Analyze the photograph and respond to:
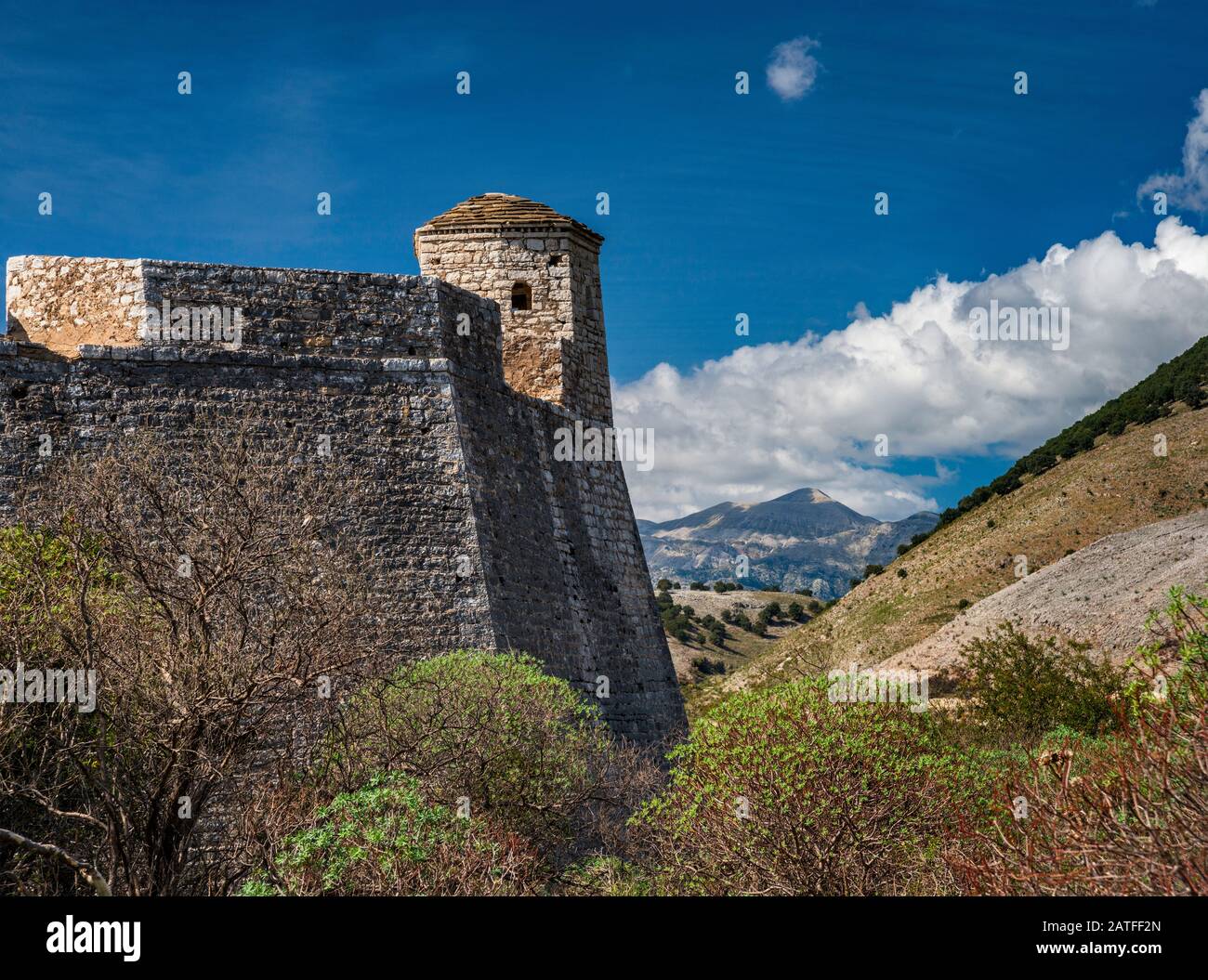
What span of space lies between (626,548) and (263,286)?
23.7 feet

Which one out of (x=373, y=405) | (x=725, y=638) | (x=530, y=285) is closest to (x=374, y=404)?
(x=373, y=405)

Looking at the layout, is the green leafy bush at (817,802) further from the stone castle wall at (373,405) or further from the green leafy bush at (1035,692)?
the green leafy bush at (1035,692)

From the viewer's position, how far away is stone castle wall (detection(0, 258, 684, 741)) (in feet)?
43.9

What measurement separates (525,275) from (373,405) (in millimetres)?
4960

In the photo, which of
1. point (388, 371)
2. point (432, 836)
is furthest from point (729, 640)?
point (432, 836)

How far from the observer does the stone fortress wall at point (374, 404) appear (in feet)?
44.0

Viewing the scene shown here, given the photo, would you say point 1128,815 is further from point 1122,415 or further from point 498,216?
point 1122,415

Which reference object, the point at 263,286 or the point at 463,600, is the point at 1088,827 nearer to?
the point at 463,600

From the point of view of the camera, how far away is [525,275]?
18.8m

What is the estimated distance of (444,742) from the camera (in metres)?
10.8

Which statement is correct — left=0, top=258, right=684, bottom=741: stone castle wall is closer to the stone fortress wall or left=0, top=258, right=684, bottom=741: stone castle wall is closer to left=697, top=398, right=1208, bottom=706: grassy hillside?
the stone fortress wall

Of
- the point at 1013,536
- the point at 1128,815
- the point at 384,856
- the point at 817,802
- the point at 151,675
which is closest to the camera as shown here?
the point at 1128,815

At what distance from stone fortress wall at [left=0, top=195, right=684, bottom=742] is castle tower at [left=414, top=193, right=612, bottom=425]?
1801 millimetres

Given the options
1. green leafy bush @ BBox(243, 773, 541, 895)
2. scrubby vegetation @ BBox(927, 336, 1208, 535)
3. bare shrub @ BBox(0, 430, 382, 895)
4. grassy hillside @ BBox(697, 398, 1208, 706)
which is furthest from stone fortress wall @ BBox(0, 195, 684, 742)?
scrubby vegetation @ BBox(927, 336, 1208, 535)
